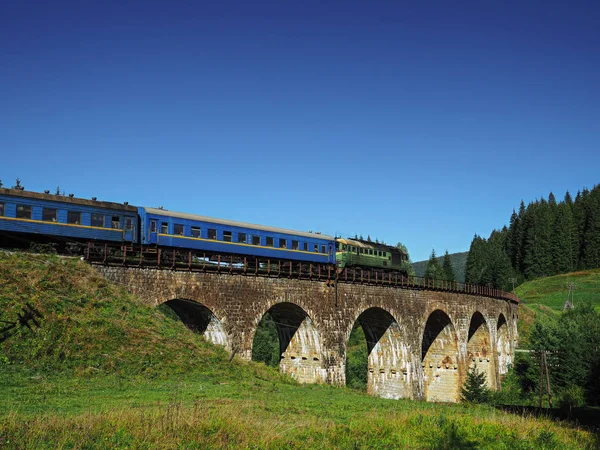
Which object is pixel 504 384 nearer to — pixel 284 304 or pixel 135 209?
pixel 284 304

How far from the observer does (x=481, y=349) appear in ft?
181

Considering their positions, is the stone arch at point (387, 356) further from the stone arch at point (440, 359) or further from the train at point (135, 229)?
the train at point (135, 229)

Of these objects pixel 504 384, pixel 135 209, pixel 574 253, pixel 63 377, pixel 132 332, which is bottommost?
pixel 504 384

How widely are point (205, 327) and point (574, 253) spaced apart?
111m

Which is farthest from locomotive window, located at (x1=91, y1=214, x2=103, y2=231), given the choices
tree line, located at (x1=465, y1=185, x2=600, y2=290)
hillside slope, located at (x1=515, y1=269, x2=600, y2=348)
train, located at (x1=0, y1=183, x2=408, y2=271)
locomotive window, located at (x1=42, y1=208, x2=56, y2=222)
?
tree line, located at (x1=465, y1=185, x2=600, y2=290)

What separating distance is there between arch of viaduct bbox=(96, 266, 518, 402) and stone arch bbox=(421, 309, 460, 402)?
0.08m

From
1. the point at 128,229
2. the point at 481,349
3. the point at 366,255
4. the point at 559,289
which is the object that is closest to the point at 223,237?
the point at 128,229

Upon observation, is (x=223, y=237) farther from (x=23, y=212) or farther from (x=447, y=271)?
(x=447, y=271)

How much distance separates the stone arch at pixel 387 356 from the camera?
39281mm

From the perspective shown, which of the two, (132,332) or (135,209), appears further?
(135,209)

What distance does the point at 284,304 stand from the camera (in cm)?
3050

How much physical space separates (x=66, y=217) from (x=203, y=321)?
8.14 m

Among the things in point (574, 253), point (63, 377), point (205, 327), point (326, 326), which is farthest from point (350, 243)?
point (574, 253)

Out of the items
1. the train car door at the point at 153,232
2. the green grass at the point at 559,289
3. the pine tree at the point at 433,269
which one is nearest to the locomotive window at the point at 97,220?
the train car door at the point at 153,232
